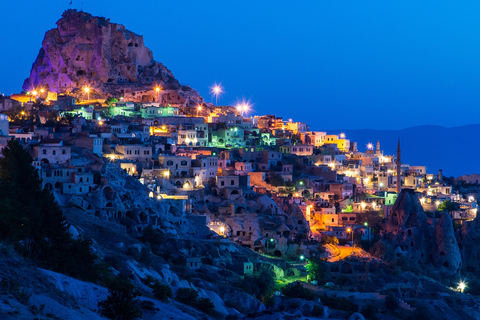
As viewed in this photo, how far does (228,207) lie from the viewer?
2510 inches

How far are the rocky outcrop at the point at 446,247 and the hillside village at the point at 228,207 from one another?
115mm

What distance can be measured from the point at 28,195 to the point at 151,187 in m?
23.3

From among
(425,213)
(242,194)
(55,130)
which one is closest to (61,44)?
(55,130)

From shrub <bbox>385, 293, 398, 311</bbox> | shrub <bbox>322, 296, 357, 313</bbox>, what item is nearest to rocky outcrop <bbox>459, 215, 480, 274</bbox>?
shrub <bbox>385, 293, 398, 311</bbox>

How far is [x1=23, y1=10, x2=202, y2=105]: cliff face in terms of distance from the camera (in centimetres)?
9800

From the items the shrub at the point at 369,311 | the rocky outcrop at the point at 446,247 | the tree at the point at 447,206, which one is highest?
the tree at the point at 447,206

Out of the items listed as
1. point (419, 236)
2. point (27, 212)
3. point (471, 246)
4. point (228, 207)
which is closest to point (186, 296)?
point (27, 212)

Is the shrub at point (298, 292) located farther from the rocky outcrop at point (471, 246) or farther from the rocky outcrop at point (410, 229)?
the rocky outcrop at point (471, 246)

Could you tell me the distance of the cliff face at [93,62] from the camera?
9800cm

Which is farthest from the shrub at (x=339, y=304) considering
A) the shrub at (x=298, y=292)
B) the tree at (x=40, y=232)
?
the tree at (x=40, y=232)

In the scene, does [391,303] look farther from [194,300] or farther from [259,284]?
[194,300]

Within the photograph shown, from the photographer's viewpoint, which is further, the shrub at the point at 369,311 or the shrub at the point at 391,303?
the shrub at the point at 391,303

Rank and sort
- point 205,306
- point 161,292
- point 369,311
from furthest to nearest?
point 369,311, point 205,306, point 161,292

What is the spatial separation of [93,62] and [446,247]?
51.1m
